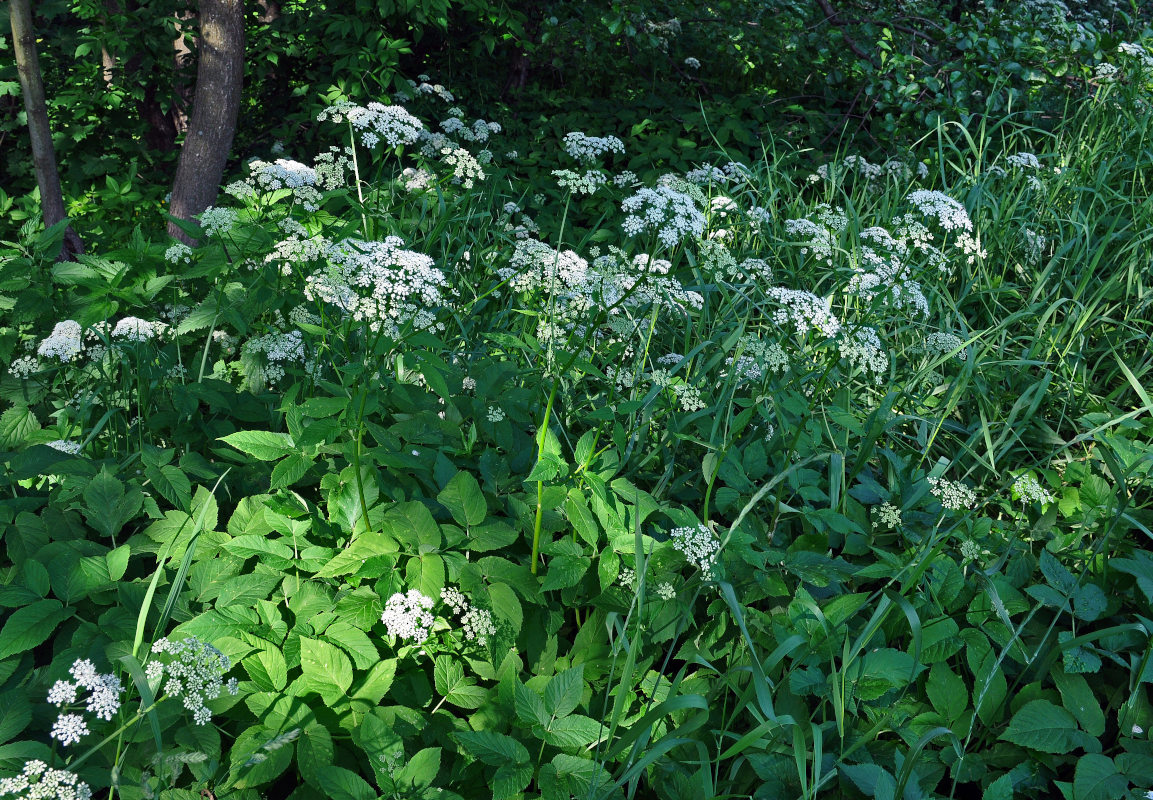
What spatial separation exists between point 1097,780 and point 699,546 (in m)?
0.85

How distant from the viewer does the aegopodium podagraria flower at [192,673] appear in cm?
128

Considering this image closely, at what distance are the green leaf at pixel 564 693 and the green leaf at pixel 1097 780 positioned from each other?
3.11ft

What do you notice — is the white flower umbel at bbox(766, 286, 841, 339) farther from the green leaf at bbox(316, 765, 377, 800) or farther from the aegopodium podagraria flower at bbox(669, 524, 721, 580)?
the green leaf at bbox(316, 765, 377, 800)

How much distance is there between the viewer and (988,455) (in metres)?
2.37

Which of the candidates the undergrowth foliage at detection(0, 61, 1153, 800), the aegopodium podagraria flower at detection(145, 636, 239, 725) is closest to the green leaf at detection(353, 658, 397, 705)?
the undergrowth foliage at detection(0, 61, 1153, 800)

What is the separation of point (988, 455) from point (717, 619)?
1109 mm

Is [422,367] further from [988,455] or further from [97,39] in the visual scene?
[97,39]

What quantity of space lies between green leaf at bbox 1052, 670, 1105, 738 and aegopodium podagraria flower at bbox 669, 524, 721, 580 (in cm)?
76

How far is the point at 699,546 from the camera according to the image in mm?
1671

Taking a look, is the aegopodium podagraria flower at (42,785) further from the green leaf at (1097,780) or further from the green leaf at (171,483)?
the green leaf at (1097,780)

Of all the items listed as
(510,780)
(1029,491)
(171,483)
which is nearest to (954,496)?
(1029,491)

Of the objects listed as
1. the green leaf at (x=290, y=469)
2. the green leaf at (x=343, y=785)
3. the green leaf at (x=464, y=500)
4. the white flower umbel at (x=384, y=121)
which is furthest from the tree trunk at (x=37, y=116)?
the green leaf at (x=343, y=785)

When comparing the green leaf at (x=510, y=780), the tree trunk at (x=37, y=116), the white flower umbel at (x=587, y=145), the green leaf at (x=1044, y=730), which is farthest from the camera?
the white flower umbel at (x=587, y=145)

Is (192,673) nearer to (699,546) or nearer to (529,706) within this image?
(529,706)
